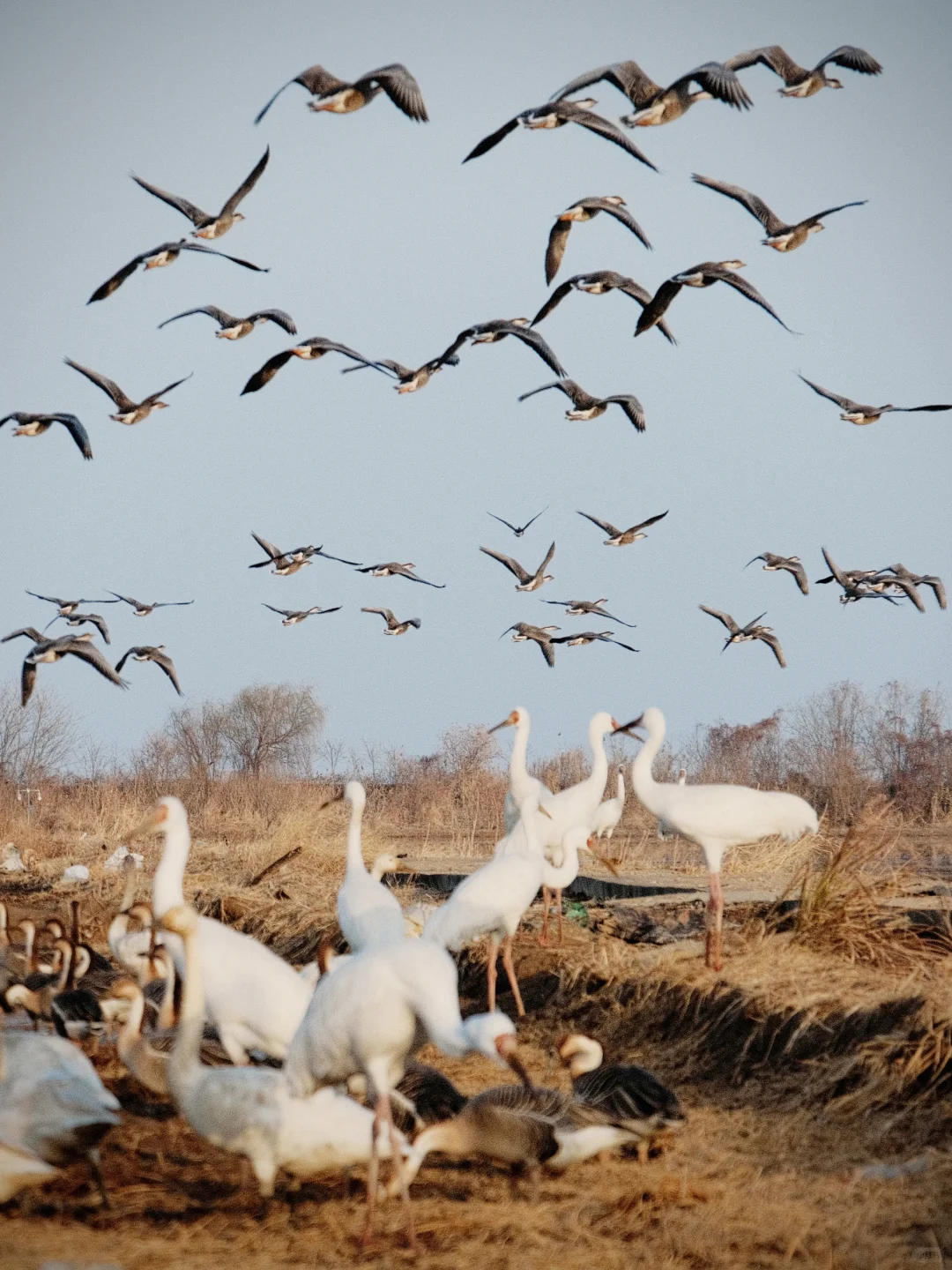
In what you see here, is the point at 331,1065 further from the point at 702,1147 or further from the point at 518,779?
the point at 518,779

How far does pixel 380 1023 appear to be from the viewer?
6.12m

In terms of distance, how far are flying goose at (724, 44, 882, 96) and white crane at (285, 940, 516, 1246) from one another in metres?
9.34

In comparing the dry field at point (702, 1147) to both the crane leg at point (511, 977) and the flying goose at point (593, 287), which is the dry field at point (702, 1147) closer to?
the crane leg at point (511, 977)

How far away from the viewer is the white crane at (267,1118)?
599cm

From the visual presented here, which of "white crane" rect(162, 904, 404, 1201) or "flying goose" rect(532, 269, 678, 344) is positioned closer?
"white crane" rect(162, 904, 404, 1201)

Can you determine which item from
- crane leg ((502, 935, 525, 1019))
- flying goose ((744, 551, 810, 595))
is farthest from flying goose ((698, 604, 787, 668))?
crane leg ((502, 935, 525, 1019))

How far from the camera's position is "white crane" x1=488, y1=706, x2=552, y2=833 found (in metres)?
11.9

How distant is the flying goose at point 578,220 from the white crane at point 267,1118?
973 centimetres

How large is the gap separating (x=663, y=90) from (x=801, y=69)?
1824mm

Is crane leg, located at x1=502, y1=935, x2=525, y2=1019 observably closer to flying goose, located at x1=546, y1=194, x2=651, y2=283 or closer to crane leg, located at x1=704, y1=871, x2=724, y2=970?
crane leg, located at x1=704, y1=871, x2=724, y2=970

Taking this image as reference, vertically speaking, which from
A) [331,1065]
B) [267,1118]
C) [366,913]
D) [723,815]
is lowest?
[267,1118]

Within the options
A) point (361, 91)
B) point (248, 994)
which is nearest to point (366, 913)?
point (248, 994)

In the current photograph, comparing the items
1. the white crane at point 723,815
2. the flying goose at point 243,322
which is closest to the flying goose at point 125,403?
the flying goose at point 243,322

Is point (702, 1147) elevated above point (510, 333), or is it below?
below
